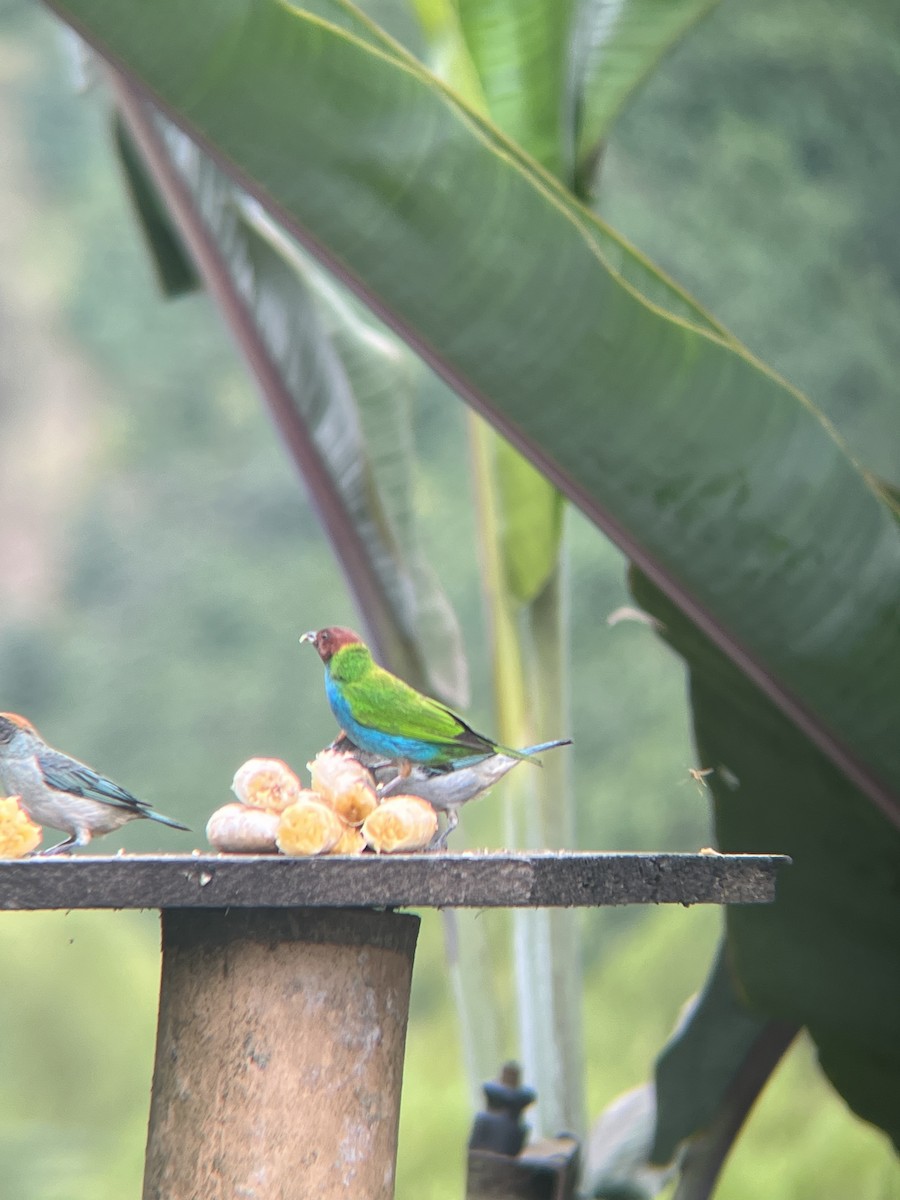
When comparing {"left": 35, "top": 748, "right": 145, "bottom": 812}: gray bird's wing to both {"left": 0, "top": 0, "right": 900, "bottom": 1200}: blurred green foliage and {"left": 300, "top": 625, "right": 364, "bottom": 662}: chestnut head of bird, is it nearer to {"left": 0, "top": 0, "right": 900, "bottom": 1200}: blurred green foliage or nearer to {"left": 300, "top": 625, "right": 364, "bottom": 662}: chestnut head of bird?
{"left": 300, "top": 625, "right": 364, "bottom": 662}: chestnut head of bird

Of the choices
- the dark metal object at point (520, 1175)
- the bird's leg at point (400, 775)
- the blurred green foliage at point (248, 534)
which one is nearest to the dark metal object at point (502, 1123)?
the dark metal object at point (520, 1175)

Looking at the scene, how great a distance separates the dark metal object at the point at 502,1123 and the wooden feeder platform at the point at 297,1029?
0.41 meters

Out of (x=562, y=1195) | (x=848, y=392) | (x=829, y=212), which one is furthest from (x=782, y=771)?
(x=829, y=212)

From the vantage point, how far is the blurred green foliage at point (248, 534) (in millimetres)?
2545

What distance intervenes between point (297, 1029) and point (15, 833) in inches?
6.6

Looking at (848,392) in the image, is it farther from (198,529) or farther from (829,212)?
(198,529)

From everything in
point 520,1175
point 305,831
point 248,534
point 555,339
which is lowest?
point 520,1175

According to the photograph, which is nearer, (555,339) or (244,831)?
(244,831)

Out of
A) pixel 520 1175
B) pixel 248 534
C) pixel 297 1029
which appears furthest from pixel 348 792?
pixel 248 534

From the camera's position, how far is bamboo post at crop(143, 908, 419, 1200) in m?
0.63

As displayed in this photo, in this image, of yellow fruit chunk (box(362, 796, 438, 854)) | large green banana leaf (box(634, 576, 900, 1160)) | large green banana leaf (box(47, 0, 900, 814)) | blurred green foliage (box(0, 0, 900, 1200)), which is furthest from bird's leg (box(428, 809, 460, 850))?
blurred green foliage (box(0, 0, 900, 1200))

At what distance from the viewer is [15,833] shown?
23.8 inches

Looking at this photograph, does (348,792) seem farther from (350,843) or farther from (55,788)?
(55,788)

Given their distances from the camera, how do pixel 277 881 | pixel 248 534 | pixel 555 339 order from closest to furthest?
pixel 277 881 < pixel 555 339 < pixel 248 534
